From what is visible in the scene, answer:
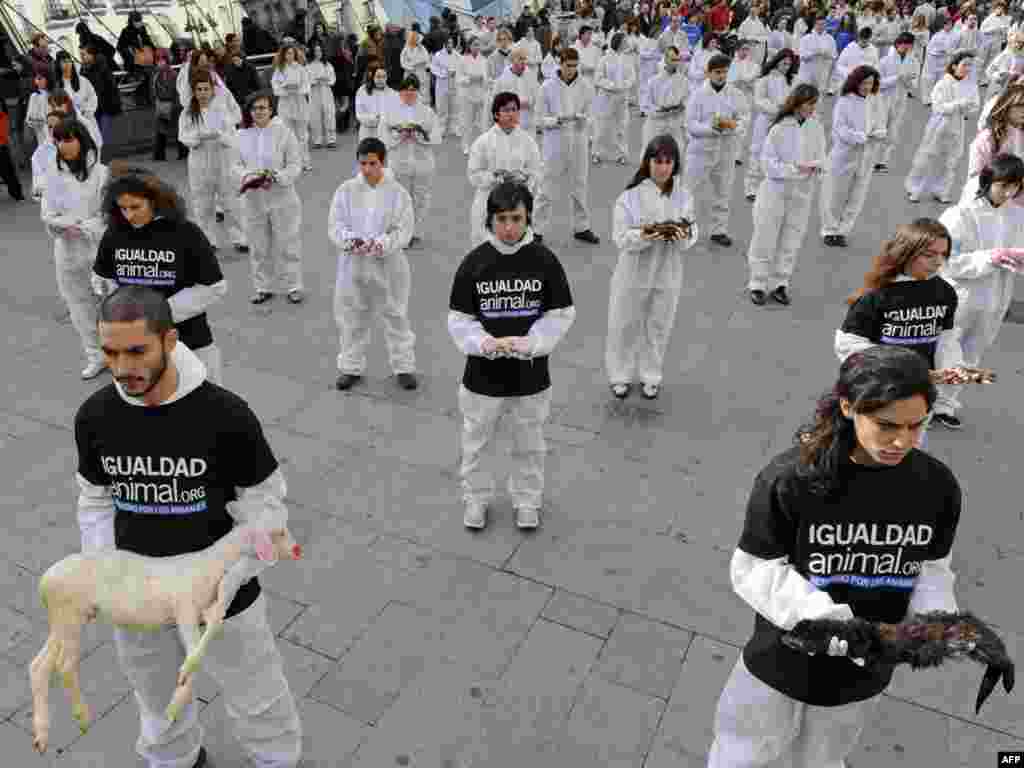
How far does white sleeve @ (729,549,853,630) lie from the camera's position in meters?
2.36

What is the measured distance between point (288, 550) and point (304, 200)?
10274 mm

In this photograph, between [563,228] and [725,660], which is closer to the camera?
[725,660]

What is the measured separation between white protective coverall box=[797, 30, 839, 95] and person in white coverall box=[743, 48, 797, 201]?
618 cm

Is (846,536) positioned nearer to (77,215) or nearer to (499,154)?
(77,215)

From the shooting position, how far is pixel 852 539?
8.03 feet

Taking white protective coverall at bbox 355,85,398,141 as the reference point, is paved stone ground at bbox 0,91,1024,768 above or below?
below

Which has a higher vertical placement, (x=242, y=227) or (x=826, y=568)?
(x=826, y=568)

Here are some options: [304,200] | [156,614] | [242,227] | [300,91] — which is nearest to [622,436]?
[156,614]

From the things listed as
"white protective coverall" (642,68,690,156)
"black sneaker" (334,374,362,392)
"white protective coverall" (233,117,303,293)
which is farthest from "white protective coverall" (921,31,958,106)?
"black sneaker" (334,374,362,392)

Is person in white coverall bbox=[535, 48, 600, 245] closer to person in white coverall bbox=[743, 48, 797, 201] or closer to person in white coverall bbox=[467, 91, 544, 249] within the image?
person in white coverall bbox=[467, 91, 544, 249]

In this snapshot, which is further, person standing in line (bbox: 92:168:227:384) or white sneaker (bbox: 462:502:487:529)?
white sneaker (bbox: 462:502:487:529)

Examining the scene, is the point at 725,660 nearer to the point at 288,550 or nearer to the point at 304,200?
the point at 288,550

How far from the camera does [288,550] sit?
2711mm

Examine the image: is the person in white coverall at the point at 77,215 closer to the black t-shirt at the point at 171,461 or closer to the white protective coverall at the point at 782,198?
the black t-shirt at the point at 171,461
